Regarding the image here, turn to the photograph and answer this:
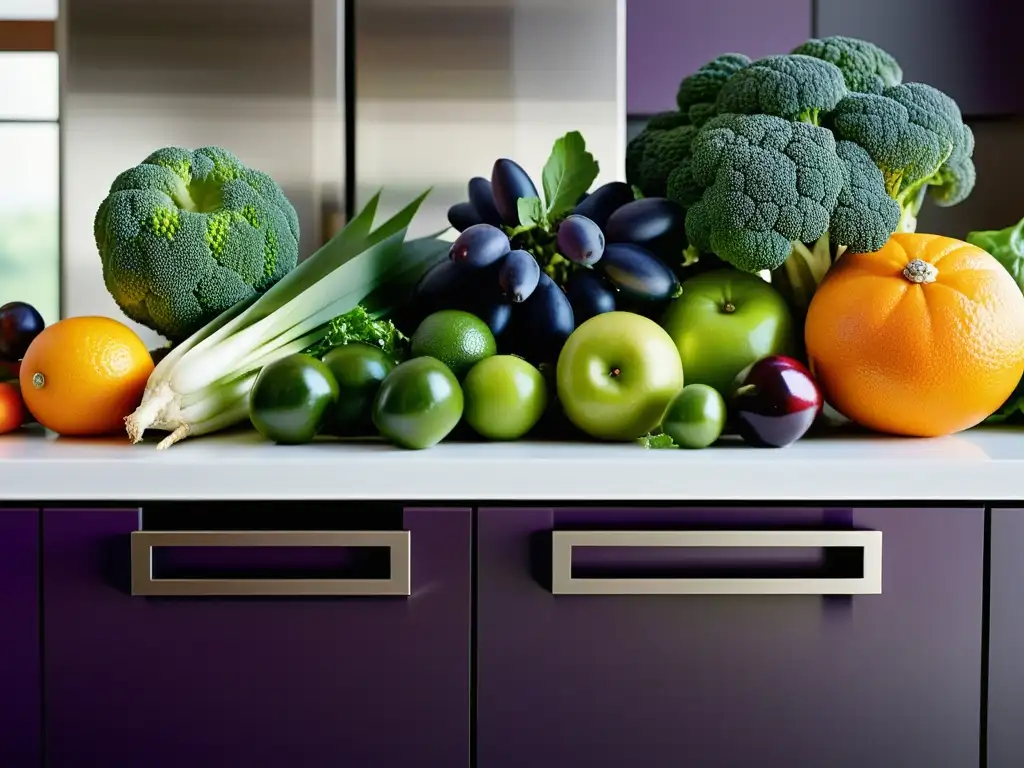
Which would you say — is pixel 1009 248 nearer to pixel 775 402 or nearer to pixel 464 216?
pixel 775 402

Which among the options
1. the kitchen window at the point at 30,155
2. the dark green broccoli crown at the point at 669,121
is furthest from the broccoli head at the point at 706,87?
the kitchen window at the point at 30,155

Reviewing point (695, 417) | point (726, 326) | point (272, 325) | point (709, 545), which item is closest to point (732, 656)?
point (709, 545)

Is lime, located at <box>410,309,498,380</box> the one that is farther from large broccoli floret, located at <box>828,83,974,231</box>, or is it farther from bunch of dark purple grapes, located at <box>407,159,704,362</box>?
large broccoli floret, located at <box>828,83,974,231</box>

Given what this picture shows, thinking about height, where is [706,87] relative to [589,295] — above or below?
above

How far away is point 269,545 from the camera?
76 centimetres

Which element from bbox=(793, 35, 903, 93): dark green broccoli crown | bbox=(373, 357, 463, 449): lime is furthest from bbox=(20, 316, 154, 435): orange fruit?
bbox=(793, 35, 903, 93): dark green broccoli crown

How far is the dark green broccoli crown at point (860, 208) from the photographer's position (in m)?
0.91

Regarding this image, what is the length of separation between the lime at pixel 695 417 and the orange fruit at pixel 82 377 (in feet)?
1.66

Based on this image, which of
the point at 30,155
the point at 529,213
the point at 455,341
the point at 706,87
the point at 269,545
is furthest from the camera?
the point at 30,155

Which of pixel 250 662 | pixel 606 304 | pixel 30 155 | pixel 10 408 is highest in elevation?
pixel 30 155

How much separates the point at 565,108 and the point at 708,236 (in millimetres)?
969

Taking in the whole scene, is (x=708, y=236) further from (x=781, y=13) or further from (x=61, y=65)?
(x=61, y=65)

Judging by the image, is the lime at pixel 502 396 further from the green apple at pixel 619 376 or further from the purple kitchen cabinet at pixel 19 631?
the purple kitchen cabinet at pixel 19 631

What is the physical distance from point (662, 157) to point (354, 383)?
0.46 meters
